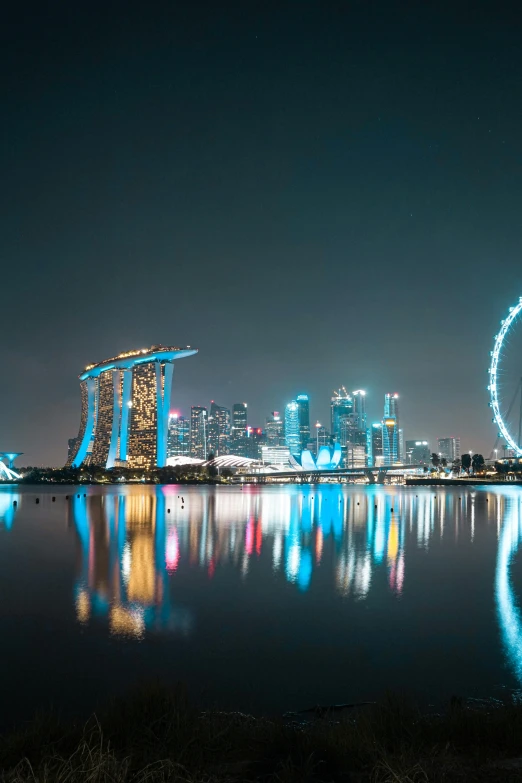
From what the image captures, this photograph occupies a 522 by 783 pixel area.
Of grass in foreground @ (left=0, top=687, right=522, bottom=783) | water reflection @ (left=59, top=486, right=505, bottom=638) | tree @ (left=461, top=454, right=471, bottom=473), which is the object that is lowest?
tree @ (left=461, top=454, right=471, bottom=473)

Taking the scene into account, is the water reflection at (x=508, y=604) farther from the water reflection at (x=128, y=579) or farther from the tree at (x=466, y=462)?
the tree at (x=466, y=462)

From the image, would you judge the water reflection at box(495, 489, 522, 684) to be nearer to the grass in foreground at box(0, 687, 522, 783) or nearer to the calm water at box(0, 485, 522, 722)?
the calm water at box(0, 485, 522, 722)

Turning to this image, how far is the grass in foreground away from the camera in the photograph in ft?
19.1

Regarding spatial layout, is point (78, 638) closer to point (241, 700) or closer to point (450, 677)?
point (241, 700)

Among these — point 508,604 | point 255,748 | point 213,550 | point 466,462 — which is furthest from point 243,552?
point 466,462

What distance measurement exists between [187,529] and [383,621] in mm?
24662

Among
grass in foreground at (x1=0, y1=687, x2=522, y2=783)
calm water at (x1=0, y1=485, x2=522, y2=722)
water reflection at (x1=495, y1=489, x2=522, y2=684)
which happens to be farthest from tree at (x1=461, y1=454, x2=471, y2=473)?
grass in foreground at (x1=0, y1=687, x2=522, y2=783)

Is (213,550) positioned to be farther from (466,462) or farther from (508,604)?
(466,462)

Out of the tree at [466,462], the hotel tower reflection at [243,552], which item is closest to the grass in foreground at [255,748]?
the hotel tower reflection at [243,552]

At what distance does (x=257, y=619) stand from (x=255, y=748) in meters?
9.31

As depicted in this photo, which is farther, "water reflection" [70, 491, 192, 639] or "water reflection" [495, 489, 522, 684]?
"water reflection" [70, 491, 192, 639]

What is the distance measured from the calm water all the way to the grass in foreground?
2.45m

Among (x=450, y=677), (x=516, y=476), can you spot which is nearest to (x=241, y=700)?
(x=450, y=677)

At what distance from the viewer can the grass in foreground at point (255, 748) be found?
5816mm
